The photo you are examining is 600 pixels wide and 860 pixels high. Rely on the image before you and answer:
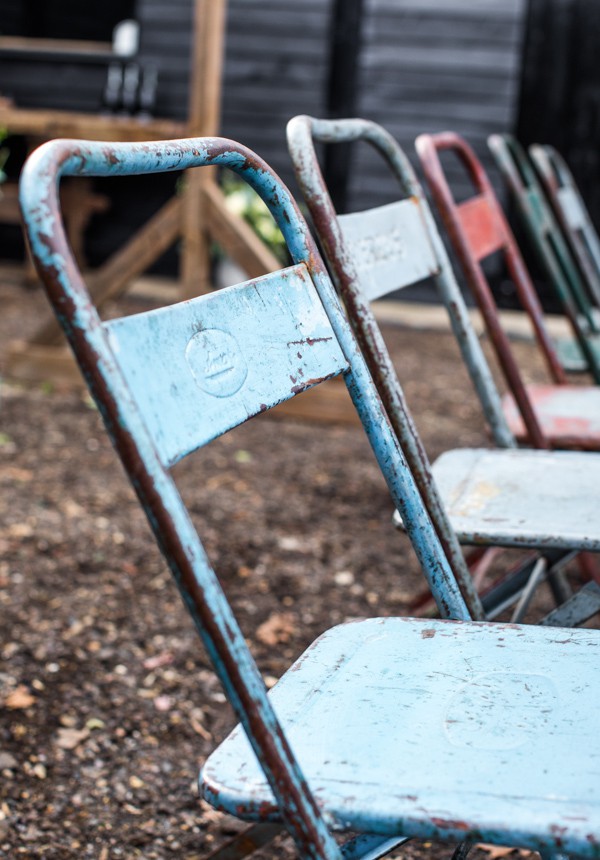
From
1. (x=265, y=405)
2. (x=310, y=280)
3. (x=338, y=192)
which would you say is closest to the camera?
(x=265, y=405)

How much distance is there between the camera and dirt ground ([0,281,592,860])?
184 centimetres

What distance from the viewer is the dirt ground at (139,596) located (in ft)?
6.04

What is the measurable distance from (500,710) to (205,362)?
0.47 m

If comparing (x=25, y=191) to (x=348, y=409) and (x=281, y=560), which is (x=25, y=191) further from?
(x=348, y=409)

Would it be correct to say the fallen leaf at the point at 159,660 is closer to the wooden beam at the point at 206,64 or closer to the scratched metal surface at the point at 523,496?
the scratched metal surface at the point at 523,496

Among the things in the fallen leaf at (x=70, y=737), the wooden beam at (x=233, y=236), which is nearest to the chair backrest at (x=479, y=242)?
the fallen leaf at (x=70, y=737)

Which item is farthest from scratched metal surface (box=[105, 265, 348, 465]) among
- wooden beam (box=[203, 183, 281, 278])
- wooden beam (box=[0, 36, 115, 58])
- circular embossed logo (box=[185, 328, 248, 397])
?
wooden beam (box=[0, 36, 115, 58])

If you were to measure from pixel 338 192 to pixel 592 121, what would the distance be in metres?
1.62

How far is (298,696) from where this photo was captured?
116 centimetres

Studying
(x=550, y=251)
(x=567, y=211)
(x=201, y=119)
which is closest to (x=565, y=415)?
(x=550, y=251)

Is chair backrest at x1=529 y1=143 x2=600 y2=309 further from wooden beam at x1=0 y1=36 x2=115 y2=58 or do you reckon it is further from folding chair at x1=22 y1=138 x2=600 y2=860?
wooden beam at x1=0 y1=36 x2=115 y2=58

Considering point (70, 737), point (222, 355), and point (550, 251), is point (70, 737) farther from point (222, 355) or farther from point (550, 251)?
point (550, 251)

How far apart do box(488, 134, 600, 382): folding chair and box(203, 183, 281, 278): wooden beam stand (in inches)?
51.5

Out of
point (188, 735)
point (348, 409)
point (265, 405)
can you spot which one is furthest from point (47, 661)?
point (348, 409)
